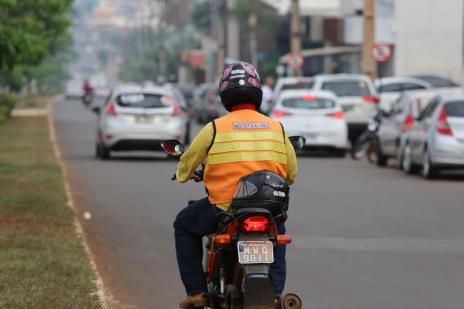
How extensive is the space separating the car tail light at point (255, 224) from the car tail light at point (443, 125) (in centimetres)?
1666

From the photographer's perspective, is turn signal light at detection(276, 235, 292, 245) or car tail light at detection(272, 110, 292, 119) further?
car tail light at detection(272, 110, 292, 119)

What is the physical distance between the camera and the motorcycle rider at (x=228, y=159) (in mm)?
8289

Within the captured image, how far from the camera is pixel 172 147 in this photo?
8781 millimetres

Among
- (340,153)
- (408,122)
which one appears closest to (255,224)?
(408,122)

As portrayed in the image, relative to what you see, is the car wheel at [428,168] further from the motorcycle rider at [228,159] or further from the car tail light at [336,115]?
the motorcycle rider at [228,159]

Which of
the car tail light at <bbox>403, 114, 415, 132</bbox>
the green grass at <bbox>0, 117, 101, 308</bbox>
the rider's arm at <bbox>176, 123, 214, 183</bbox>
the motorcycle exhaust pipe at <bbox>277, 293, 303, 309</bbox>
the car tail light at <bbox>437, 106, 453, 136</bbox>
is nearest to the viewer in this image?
the motorcycle exhaust pipe at <bbox>277, 293, 303, 309</bbox>

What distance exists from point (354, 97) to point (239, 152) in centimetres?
2904

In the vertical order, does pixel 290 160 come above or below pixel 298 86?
above

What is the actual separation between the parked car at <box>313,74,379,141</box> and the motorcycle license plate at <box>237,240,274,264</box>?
28270 millimetres

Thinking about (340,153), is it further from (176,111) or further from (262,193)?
(262,193)

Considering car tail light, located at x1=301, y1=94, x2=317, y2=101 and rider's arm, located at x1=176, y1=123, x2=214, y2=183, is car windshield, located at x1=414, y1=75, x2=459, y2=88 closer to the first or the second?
car tail light, located at x1=301, y1=94, x2=317, y2=101

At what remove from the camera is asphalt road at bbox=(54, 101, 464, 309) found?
11375 millimetres

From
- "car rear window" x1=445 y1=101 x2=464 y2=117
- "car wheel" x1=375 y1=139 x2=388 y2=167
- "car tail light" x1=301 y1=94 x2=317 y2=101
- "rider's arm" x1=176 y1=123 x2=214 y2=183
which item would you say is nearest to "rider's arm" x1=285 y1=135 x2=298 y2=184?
"rider's arm" x1=176 y1=123 x2=214 y2=183

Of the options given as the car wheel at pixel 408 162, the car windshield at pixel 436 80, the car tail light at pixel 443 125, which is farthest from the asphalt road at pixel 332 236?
the car windshield at pixel 436 80
